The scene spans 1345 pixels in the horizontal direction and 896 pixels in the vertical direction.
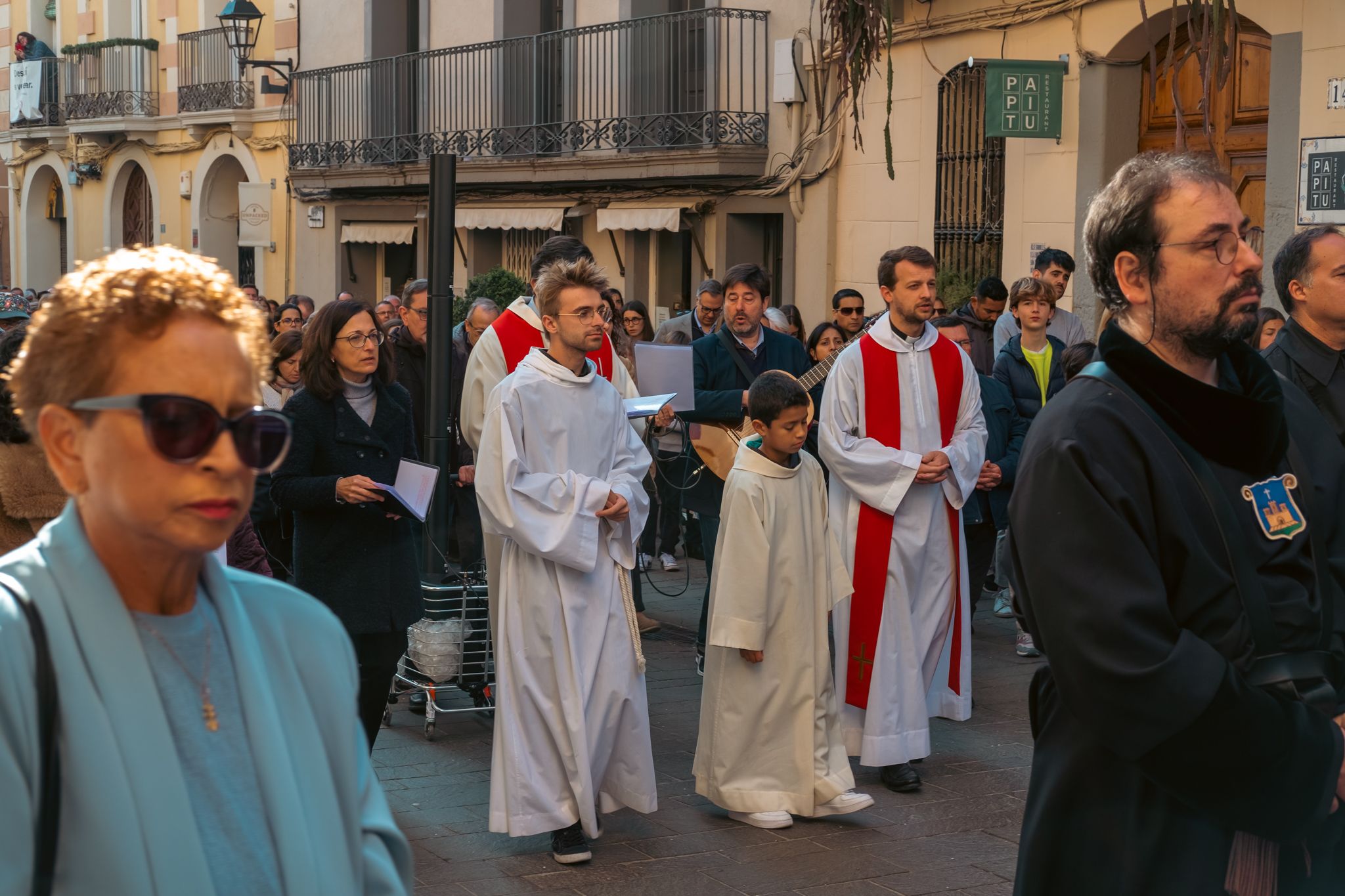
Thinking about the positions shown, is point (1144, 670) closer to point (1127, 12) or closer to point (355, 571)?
point (355, 571)

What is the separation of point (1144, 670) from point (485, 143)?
19238 millimetres

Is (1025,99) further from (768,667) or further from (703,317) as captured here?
(768,667)

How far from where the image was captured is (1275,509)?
302cm

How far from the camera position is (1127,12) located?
12.6 m

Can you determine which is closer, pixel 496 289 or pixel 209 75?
pixel 496 289

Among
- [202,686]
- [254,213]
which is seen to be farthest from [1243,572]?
[254,213]

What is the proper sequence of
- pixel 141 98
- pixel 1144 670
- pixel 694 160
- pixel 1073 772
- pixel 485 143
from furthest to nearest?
pixel 141 98 → pixel 485 143 → pixel 694 160 → pixel 1073 772 → pixel 1144 670

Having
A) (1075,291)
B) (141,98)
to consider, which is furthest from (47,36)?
(1075,291)

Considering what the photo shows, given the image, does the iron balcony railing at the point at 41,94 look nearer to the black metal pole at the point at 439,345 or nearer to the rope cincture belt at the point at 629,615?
the black metal pole at the point at 439,345

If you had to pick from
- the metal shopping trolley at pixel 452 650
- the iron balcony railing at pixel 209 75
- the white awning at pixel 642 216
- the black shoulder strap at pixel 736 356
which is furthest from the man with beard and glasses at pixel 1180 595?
the iron balcony railing at pixel 209 75

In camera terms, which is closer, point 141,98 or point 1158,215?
point 1158,215

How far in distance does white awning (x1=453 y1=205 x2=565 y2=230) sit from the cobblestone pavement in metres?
13.1

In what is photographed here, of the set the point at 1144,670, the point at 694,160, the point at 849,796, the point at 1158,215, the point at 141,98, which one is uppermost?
the point at 141,98

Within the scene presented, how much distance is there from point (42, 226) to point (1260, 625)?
3764 cm
